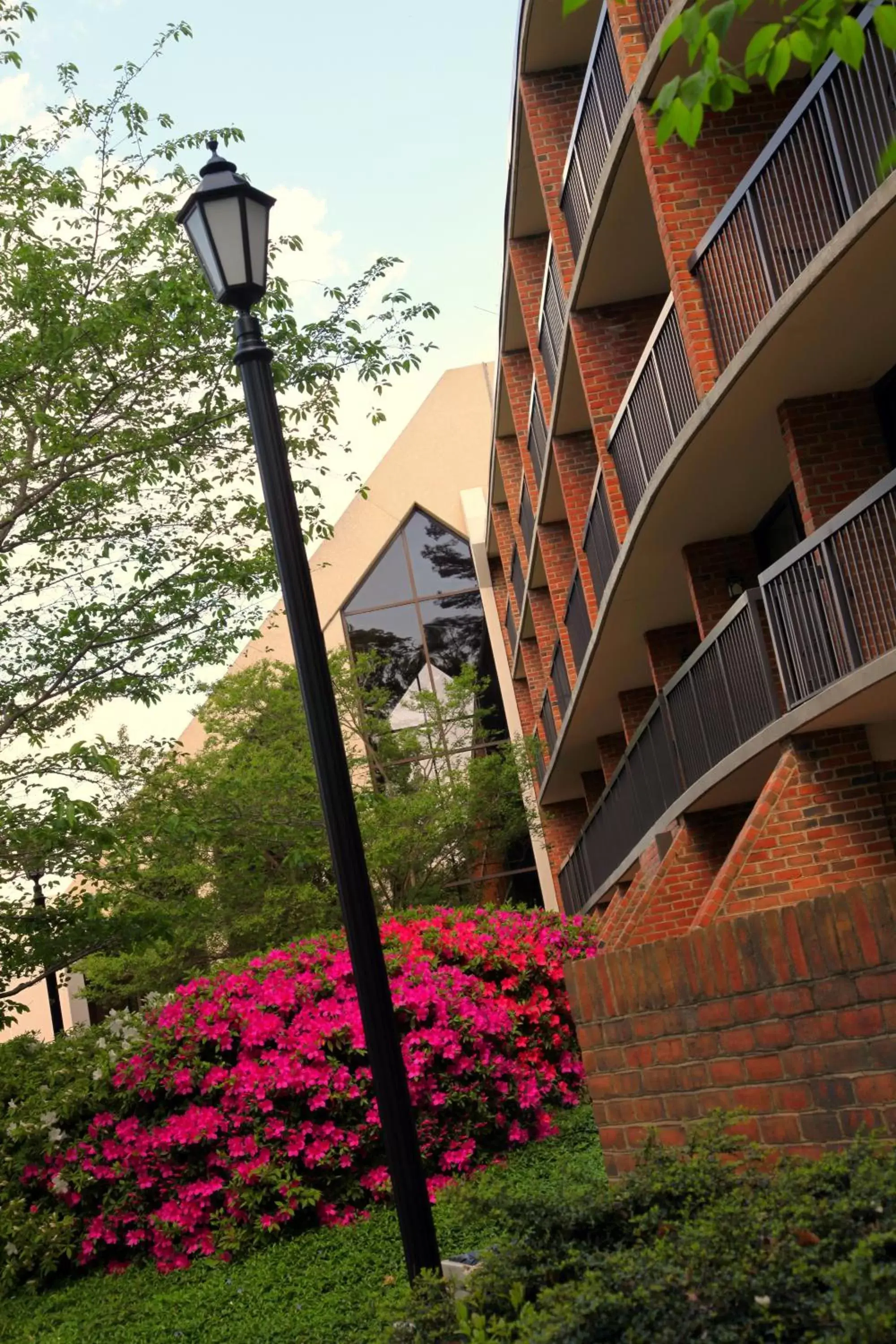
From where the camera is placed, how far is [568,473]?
21.6m

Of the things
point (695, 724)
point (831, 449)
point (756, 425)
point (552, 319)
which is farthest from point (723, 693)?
point (552, 319)

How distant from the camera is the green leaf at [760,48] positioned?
4.18m

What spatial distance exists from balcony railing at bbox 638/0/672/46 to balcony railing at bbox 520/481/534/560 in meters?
13.5

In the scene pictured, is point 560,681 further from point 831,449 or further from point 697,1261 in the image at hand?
point 697,1261

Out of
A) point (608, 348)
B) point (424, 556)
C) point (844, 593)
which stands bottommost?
point (844, 593)

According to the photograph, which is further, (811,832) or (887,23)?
Answer: (811,832)

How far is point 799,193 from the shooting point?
10.8m

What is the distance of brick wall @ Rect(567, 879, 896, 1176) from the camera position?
15.1 feet

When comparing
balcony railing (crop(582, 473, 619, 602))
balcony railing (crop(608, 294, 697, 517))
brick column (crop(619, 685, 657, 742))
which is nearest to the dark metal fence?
balcony railing (crop(608, 294, 697, 517))

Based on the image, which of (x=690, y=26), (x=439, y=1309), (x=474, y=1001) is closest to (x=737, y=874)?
(x=474, y=1001)

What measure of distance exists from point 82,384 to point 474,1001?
6.83 meters

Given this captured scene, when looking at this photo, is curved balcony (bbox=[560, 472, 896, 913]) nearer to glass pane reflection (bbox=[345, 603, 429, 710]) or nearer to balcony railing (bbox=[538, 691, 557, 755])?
balcony railing (bbox=[538, 691, 557, 755])

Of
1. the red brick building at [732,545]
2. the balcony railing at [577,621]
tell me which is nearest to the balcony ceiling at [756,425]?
the red brick building at [732,545]

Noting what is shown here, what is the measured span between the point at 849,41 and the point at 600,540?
1437cm
